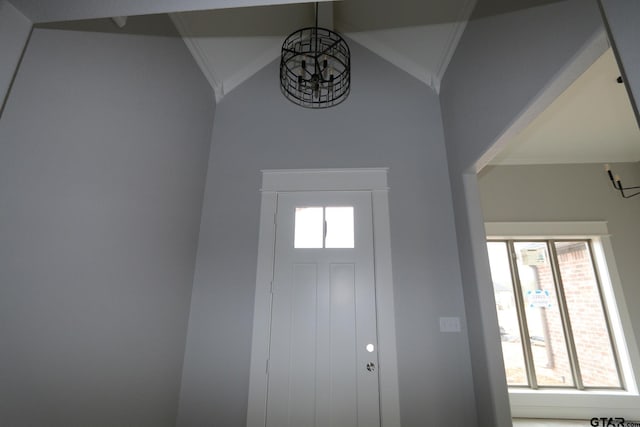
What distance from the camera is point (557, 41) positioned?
4.29ft

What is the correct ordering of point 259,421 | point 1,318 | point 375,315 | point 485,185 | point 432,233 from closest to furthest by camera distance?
point 1,318 < point 259,421 < point 375,315 < point 432,233 < point 485,185

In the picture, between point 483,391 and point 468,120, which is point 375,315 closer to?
point 483,391

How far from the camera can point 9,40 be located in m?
0.75

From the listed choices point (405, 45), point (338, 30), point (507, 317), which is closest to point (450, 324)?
point (507, 317)

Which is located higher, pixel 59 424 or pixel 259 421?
pixel 59 424

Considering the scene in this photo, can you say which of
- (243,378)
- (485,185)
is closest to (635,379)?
(485,185)

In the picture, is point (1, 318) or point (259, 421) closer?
point (1, 318)

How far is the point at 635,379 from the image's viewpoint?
118 inches

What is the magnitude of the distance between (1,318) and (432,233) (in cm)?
248

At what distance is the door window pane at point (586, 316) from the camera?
10.3ft

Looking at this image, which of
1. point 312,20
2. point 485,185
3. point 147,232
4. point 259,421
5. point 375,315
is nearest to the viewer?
point 147,232

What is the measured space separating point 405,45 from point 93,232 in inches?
112

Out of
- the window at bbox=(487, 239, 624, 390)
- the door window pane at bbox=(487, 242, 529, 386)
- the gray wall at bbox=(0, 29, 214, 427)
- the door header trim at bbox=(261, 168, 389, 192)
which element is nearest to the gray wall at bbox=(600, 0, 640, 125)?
the gray wall at bbox=(0, 29, 214, 427)

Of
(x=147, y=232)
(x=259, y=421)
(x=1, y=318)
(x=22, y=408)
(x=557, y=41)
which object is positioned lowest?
(x=259, y=421)
